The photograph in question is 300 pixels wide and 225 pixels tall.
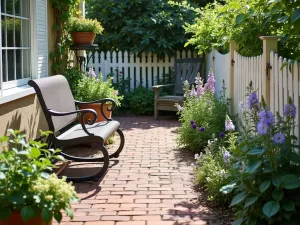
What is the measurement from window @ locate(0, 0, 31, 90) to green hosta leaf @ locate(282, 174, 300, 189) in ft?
11.3

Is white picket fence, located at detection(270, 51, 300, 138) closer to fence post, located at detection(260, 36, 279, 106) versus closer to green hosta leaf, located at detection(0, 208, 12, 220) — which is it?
fence post, located at detection(260, 36, 279, 106)

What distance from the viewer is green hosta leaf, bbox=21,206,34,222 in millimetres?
2953

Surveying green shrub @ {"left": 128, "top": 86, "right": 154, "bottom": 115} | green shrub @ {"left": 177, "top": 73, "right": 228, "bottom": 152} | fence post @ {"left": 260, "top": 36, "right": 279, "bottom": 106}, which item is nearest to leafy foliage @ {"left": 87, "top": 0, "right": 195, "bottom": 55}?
green shrub @ {"left": 128, "top": 86, "right": 154, "bottom": 115}

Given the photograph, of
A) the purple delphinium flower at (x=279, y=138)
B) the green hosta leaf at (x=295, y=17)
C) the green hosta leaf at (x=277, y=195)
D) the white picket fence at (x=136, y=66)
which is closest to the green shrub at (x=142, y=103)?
the white picket fence at (x=136, y=66)

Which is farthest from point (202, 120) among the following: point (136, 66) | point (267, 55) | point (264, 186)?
point (136, 66)

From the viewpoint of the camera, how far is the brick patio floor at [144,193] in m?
4.19

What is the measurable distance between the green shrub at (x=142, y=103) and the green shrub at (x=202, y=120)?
3694 millimetres

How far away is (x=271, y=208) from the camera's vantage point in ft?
9.72

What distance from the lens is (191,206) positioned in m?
4.53

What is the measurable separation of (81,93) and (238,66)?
2704mm

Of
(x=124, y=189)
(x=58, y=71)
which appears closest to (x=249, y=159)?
(x=124, y=189)

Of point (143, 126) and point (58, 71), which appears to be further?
point (143, 126)

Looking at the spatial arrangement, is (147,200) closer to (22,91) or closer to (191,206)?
(191,206)

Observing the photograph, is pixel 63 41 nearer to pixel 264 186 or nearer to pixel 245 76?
pixel 245 76
